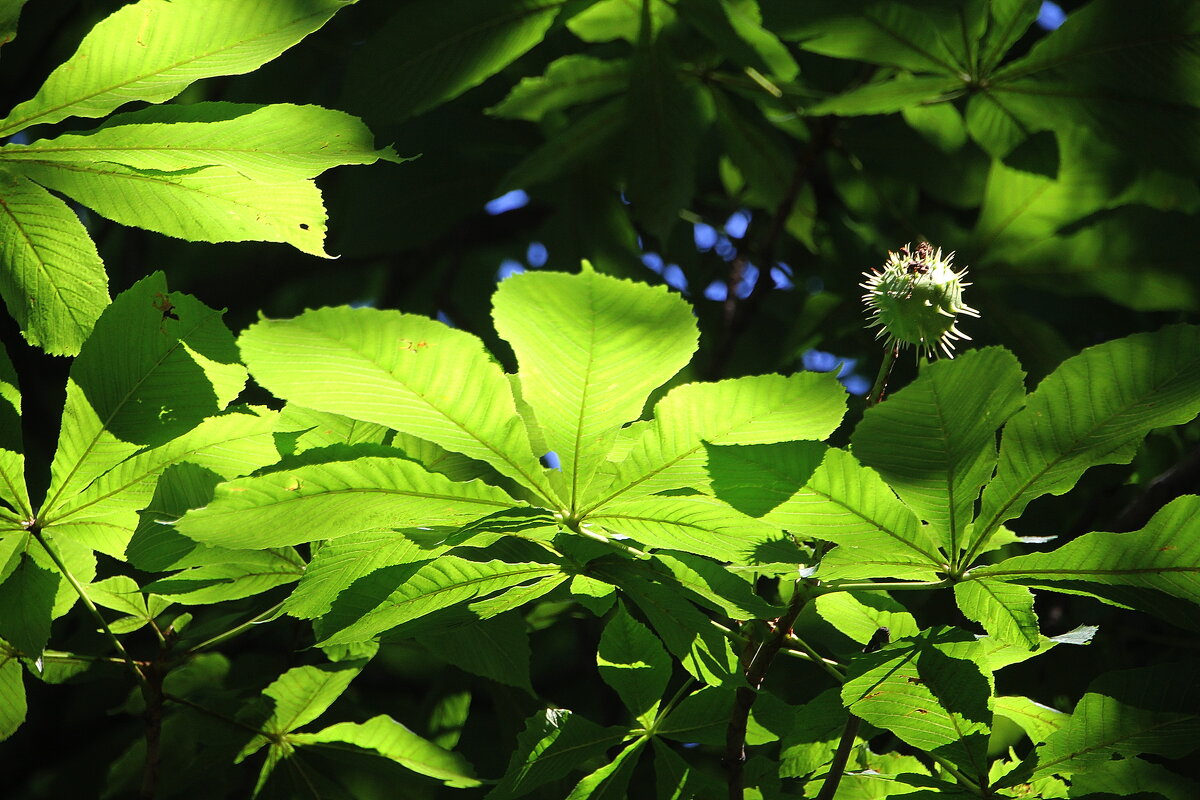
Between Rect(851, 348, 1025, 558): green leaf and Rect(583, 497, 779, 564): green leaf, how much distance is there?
11 cm

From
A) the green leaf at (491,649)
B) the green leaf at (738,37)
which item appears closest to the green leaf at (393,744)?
the green leaf at (491,649)

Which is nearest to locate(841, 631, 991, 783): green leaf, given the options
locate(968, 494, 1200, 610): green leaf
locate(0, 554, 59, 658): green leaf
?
locate(968, 494, 1200, 610): green leaf

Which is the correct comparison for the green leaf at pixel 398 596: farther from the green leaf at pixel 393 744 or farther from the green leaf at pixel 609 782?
the green leaf at pixel 393 744

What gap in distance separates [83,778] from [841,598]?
1.81m

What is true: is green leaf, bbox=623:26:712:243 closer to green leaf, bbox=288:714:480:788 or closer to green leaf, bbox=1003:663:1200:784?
green leaf, bbox=288:714:480:788

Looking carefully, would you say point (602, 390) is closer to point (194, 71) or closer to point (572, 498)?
point (572, 498)

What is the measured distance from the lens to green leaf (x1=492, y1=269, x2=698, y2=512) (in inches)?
31.6

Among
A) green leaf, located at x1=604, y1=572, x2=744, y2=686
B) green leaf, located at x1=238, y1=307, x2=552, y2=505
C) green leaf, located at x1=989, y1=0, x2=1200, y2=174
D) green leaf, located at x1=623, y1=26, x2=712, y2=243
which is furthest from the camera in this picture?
green leaf, located at x1=623, y1=26, x2=712, y2=243

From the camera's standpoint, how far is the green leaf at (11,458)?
97 centimetres

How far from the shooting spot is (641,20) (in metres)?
1.83

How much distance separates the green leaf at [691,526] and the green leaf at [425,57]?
998 mm

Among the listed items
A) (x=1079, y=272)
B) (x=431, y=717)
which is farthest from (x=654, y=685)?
(x=1079, y=272)

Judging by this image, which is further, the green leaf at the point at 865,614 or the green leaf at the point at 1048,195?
the green leaf at the point at 1048,195

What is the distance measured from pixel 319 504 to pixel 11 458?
1.30ft
